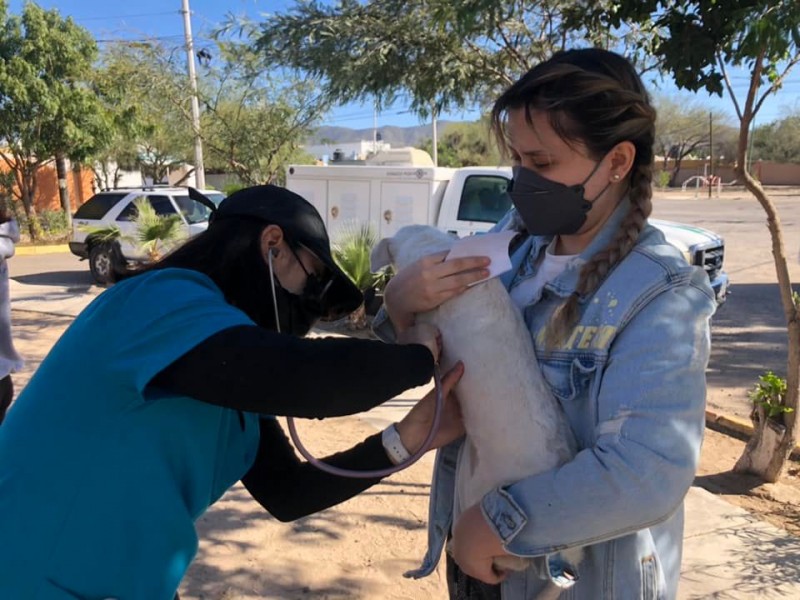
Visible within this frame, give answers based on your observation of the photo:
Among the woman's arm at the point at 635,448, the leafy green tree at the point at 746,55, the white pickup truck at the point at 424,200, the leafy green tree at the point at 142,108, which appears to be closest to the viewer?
the woman's arm at the point at 635,448

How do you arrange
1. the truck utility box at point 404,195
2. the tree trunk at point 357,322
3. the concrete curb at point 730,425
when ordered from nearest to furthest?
the concrete curb at point 730,425
the tree trunk at point 357,322
the truck utility box at point 404,195

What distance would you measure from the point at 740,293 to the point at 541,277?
1160cm

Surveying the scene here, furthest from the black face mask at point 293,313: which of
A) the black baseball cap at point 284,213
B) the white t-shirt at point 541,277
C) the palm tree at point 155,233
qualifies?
the palm tree at point 155,233

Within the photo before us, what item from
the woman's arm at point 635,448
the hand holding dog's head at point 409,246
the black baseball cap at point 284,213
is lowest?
the woman's arm at point 635,448

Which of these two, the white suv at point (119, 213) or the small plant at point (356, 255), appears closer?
the small plant at point (356, 255)

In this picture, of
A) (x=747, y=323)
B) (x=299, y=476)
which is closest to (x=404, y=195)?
(x=747, y=323)

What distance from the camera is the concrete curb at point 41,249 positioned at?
19391 millimetres

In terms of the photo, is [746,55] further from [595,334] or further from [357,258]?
[357,258]

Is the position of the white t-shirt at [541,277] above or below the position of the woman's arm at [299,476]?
above

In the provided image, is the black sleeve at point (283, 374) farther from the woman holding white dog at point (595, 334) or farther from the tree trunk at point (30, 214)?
the tree trunk at point (30, 214)

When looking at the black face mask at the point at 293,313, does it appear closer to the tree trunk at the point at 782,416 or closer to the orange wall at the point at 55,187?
the tree trunk at the point at 782,416

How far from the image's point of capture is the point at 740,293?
11.7 metres

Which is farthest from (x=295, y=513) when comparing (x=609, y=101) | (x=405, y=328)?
(x=609, y=101)

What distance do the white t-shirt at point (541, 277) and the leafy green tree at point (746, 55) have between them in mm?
1645
